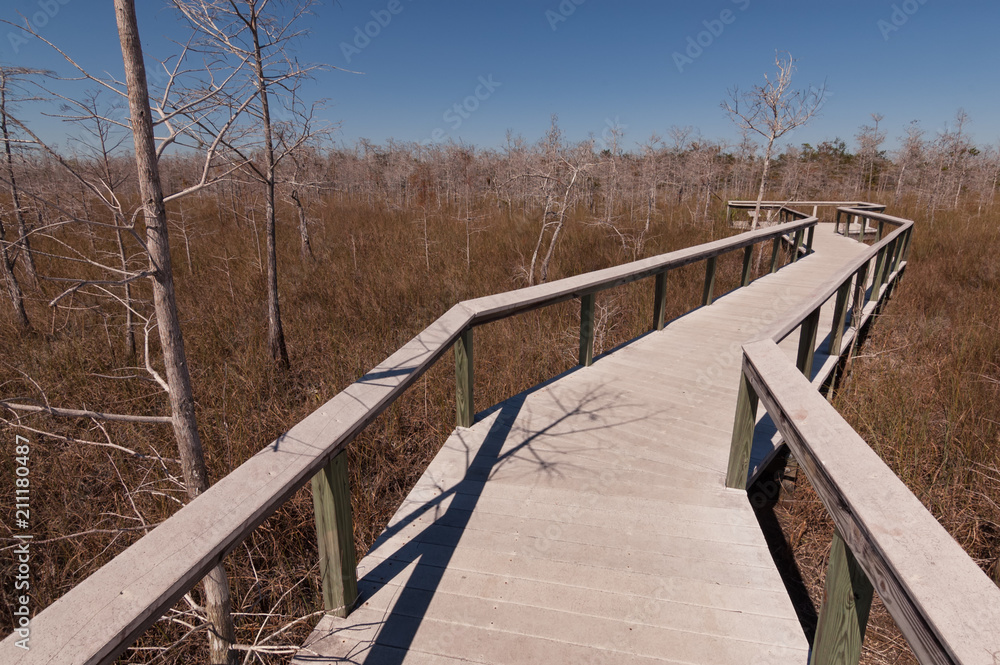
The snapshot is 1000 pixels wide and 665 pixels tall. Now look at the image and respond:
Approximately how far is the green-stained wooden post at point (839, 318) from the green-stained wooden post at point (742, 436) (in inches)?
107

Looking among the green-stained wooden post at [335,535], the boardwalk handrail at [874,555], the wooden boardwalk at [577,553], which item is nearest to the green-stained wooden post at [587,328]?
the wooden boardwalk at [577,553]

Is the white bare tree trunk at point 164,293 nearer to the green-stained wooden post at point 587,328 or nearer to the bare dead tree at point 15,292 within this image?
the green-stained wooden post at point 587,328

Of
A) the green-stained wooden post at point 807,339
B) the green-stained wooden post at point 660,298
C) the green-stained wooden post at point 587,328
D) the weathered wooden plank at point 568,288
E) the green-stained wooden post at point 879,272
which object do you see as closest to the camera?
the weathered wooden plank at point 568,288

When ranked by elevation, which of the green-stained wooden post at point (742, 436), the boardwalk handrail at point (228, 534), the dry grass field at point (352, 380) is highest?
the boardwalk handrail at point (228, 534)

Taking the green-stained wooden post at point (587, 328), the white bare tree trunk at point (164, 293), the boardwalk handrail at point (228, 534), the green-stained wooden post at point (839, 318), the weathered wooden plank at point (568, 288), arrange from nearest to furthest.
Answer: the boardwalk handrail at point (228, 534)
the white bare tree trunk at point (164, 293)
the weathered wooden plank at point (568, 288)
the green-stained wooden post at point (587, 328)
the green-stained wooden post at point (839, 318)

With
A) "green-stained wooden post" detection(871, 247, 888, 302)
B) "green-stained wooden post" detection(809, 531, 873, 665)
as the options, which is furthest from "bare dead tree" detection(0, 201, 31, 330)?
"green-stained wooden post" detection(871, 247, 888, 302)

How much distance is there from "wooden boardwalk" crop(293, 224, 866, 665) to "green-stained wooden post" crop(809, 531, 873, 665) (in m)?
0.39

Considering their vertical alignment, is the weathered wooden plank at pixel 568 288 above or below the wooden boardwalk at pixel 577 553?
above

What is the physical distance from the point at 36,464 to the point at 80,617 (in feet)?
14.0

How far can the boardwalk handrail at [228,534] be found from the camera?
1.00 meters

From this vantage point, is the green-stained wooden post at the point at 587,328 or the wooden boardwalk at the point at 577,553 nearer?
the wooden boardwalk at the point at 577,553

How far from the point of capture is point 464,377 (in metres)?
3.42

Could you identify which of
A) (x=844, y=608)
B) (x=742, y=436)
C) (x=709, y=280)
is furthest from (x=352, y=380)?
(x=844, y=608)

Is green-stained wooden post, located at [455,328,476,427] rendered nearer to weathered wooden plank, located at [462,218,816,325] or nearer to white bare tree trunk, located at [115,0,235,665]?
weathered wooden plank, located at [462,218,816,325]
